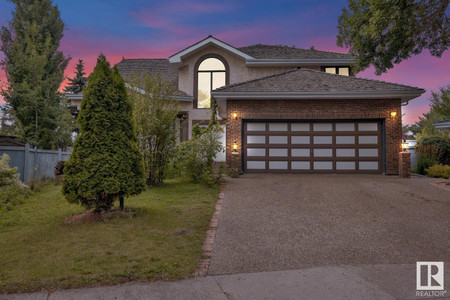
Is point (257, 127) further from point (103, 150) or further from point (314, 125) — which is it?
point (103, 150)

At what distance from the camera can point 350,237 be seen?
16.5 ft

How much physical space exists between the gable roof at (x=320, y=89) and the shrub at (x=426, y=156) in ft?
9.79

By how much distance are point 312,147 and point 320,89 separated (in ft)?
8.29

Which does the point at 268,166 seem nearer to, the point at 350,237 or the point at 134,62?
the point at 350,237

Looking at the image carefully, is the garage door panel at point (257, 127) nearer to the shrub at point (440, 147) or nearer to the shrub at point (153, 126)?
the shrub at point (153, 126)

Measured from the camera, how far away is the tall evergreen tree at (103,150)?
18.4 feet

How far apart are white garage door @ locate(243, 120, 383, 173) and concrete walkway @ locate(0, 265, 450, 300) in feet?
29.6

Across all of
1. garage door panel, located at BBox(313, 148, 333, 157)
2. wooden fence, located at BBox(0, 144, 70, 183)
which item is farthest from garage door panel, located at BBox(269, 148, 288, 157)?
wooden fence, located at BBox(0, 144, 70, 183)

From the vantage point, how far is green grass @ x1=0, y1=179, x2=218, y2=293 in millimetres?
3488

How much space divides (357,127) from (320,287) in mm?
10806

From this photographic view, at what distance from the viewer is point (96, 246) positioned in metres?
4.41

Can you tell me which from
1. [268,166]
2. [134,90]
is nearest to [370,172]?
[268,166]

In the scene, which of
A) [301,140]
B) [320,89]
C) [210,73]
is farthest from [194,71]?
[301,140]

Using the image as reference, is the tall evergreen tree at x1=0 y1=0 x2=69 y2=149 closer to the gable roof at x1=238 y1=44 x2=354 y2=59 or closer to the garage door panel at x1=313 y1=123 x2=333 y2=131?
the gable roof at x1=238 y1=44 x2=354 y2=59
